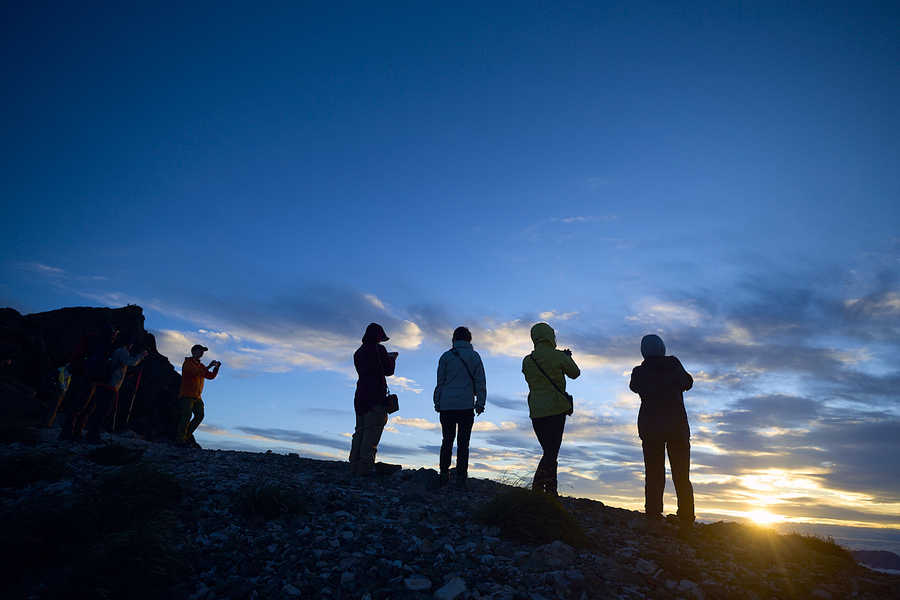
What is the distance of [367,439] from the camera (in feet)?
32.2

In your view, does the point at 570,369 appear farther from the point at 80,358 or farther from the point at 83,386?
the point at 80,358

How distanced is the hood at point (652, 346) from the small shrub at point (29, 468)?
1071cm

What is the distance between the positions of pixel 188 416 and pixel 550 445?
10.3 m

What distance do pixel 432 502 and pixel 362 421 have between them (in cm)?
248

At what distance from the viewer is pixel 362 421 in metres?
9.80

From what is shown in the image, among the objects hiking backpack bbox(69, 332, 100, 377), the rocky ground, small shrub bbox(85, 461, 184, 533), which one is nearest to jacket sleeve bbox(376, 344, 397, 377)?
the rocky ground

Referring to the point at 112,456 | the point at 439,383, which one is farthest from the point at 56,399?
the point at 439,383

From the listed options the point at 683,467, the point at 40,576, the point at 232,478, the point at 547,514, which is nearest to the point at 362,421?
the point at 232,478

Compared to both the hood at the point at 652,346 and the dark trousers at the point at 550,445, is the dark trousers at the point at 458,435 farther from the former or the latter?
the hood at the point at 652,346

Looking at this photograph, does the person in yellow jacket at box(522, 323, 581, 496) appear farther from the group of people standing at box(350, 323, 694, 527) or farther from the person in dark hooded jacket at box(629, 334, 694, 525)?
the person in dark hooded jacket at box(629, 334, 694, 525)

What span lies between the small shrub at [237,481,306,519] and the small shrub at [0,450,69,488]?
138 inches

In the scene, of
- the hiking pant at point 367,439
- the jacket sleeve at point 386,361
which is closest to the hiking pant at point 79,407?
the hiking pant at point 367,439

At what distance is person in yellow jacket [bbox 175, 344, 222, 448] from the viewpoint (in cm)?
1265

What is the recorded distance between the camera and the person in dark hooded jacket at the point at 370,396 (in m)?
9.70
